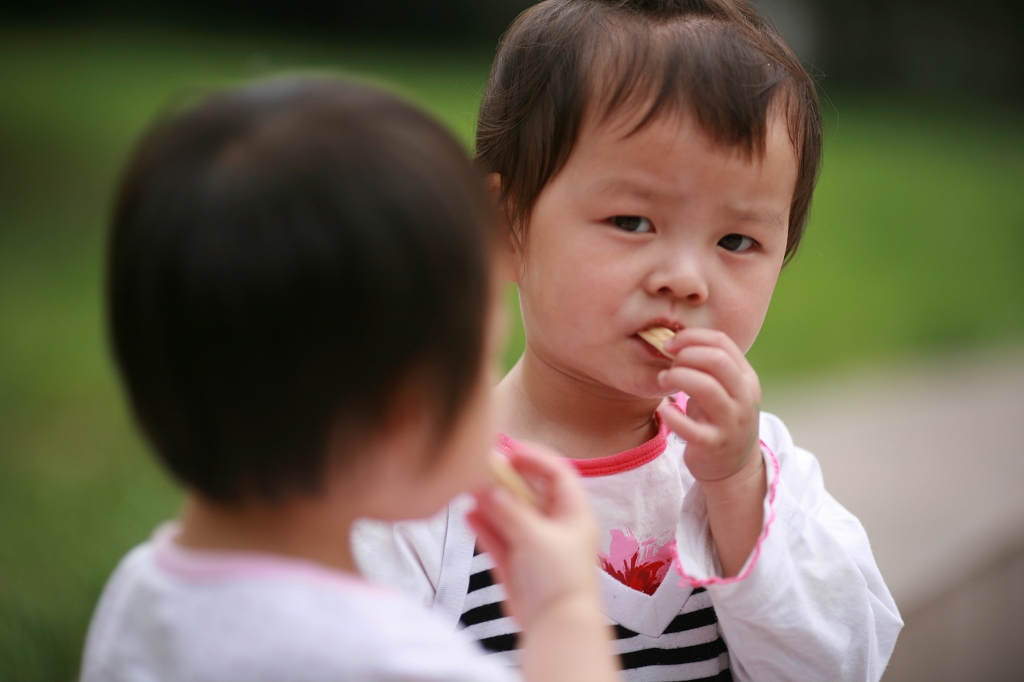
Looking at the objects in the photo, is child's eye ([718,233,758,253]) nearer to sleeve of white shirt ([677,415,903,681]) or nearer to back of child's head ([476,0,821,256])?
back of child's head ([476,0,821,256])

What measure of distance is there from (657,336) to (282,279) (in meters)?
0.74

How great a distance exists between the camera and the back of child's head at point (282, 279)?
35.9 inches

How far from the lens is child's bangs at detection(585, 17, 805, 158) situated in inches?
59.9

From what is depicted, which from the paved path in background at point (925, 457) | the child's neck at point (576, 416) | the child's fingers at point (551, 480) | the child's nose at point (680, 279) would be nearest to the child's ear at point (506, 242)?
the child's neck at point (576, 416)

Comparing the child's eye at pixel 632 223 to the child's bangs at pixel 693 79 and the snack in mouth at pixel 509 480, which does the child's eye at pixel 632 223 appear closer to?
the child's bangs at pixel 693 79

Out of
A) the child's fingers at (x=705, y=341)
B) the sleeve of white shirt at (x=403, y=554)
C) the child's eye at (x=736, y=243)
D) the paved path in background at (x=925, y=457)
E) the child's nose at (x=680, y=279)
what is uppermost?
the child's eye at (x=736, y=243)

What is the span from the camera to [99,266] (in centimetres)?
557

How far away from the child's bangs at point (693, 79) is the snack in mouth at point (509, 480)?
59cm

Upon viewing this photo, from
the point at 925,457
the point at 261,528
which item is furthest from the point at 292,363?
the point at 925,457

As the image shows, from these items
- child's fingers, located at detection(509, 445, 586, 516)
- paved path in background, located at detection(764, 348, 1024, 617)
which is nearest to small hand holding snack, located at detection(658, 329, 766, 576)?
child's fingers, located at detection(509, 445, 586, 516)

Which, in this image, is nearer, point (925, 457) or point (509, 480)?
point (509, 480)

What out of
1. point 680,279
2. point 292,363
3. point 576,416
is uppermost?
point 292,363

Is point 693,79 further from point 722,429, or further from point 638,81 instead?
point 722,429

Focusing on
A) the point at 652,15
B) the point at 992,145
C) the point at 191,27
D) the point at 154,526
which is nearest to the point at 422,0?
the point at 191,27
